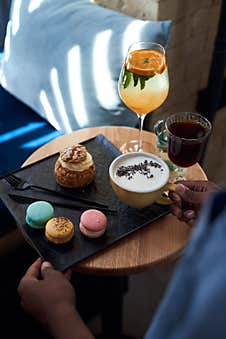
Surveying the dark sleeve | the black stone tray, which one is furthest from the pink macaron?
A: the dark sleeve

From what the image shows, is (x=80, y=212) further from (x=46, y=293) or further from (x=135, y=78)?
(x=135, y=78)

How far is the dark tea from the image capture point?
2.99 ft

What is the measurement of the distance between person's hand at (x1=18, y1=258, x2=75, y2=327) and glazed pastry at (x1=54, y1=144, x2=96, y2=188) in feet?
0.67

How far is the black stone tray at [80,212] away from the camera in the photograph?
835 millimetres

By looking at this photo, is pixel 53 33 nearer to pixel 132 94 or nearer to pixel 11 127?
pixel 11 127

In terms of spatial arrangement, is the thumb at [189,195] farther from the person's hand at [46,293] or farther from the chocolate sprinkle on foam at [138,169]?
the person's hand at [46,293]

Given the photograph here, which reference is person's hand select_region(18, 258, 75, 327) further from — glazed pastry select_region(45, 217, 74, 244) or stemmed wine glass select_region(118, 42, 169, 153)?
stemmed wine glass select_region(118, 42, 169, 153)

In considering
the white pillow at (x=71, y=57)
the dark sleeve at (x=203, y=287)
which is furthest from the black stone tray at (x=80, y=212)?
the dark sleeve at (x=203, y=287)

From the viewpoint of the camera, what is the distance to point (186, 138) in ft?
3.14

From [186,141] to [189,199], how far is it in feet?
0.40

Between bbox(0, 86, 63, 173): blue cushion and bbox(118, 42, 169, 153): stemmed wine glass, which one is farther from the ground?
bbox(118, 42, 169, 153): stemmed wine glass

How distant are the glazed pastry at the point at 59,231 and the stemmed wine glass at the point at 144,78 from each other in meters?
0.34

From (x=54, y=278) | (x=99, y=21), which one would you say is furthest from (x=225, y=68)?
(x=54, y=278)

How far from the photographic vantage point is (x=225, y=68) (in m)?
1.60
